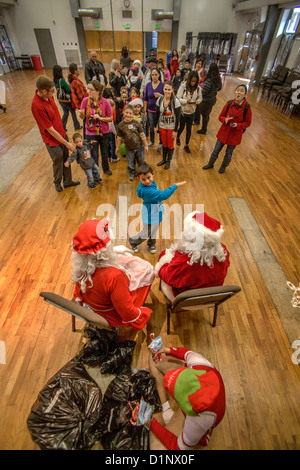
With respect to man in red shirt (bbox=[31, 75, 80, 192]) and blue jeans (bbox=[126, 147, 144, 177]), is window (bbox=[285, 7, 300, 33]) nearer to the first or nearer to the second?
blue jeans (bbox=[126, 147, 144, 177])

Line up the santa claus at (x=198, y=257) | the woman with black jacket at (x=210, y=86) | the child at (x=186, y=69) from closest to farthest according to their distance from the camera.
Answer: the santa claus at (x=198, y=257) → the woman with black jacket at (x=210, y=86) → the child at (x=186, y=69)

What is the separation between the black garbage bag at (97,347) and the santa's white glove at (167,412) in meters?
0.61

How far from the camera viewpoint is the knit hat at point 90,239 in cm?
139

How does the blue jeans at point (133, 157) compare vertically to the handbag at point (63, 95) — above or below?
below

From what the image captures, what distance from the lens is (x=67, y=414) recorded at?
157cm

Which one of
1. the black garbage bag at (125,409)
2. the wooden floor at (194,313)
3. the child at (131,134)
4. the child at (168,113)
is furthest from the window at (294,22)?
the black garbage bag at (125,409)

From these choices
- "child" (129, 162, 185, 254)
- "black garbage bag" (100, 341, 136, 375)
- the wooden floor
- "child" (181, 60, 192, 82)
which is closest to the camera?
the wooden floor

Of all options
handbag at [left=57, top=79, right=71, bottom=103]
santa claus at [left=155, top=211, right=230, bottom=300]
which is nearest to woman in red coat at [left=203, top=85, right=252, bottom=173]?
santa claus at [left=155, top=211, right=230, bottom=300]

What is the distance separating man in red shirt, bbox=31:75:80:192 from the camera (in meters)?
2.90

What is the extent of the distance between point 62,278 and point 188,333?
152 centimetres

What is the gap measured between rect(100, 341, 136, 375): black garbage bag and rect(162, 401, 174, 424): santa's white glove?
0.40m

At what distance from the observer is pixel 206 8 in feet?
38.5

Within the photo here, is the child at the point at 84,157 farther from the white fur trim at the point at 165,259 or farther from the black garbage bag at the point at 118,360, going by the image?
the black garbage bag at the point at 118,360

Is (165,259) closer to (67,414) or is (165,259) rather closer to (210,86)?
(67,414)
